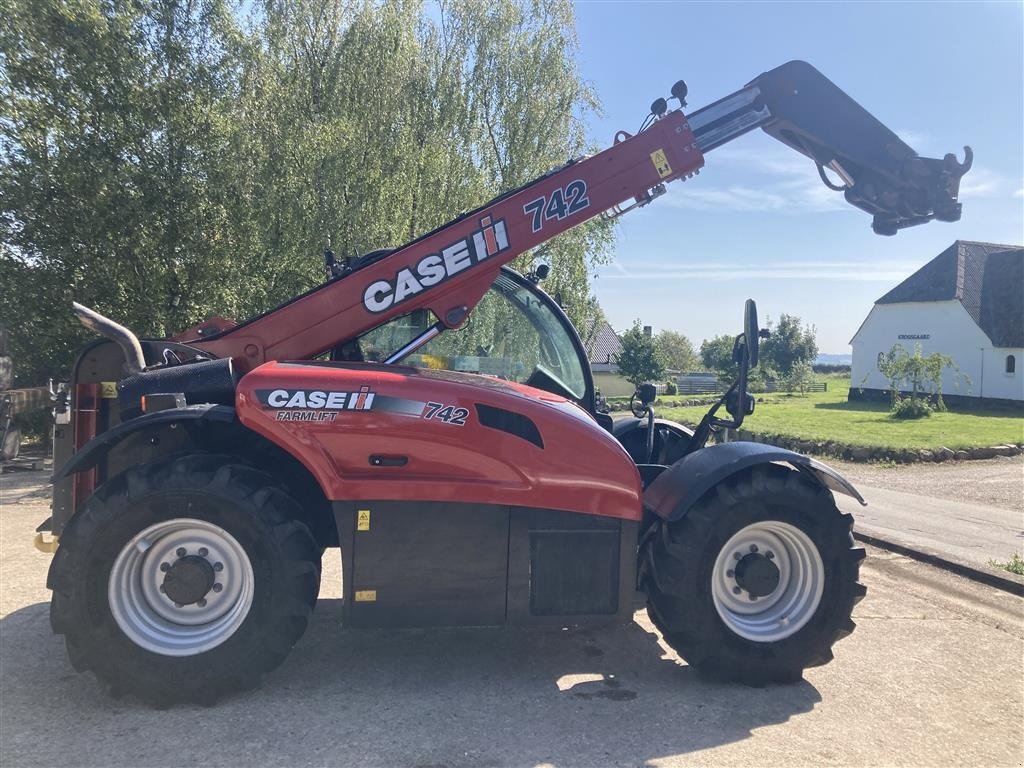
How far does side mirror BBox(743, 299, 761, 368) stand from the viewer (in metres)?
4.30

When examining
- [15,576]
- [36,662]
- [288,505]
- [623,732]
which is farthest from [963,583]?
[15,576]

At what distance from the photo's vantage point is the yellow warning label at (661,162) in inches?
189

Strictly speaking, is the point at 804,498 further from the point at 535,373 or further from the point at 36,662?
the point at 36,662

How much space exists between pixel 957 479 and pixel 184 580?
13272 millimetres

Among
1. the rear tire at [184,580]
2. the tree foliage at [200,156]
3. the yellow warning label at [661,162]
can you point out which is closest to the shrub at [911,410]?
the tree foliage at [200,156]

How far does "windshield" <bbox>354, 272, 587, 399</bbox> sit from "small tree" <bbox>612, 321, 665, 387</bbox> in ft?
113

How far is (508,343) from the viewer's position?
4641 mm

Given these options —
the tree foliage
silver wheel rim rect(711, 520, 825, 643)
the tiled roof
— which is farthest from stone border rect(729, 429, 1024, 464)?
the tiled roof

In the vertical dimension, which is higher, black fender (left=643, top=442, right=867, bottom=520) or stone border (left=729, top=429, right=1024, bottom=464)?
black fender (left=643, top=442, right=867, bottom=520)

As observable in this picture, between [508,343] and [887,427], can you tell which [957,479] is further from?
[508,343]

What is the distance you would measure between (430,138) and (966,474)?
490 inches

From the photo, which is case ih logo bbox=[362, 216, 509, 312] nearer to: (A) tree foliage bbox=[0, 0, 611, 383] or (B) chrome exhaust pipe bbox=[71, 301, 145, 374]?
(B) chrome exhaust pipe bbox=[71, 301, 145, 374]

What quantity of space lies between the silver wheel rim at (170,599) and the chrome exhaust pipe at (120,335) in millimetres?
1020

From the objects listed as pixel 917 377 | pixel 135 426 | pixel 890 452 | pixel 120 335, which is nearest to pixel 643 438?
pixel 135 426
